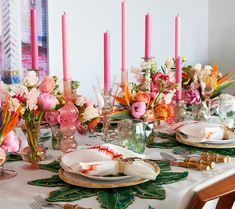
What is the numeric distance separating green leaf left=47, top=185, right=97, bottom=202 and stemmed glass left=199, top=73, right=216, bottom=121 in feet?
2.77

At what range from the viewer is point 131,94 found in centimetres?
145

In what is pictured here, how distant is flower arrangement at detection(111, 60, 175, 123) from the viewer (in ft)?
4.65

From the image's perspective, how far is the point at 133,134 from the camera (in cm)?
132

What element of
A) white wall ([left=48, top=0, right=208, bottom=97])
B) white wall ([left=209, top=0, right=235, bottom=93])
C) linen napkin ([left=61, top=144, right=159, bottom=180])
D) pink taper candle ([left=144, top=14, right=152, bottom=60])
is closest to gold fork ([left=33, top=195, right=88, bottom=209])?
linen napkin ([left=61, top=144, right=159, bottom=180])

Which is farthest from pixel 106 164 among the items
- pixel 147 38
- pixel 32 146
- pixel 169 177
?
pixel 147 38

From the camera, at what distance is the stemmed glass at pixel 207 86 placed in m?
1.74

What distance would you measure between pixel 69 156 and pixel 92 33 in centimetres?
192

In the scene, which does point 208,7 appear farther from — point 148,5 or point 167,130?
point 167,130

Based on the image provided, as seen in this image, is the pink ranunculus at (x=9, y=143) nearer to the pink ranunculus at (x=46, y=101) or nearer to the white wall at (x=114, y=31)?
the pink ranunculus at (x=46, y=101)

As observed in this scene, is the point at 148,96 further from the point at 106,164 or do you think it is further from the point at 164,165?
the point at 106,164

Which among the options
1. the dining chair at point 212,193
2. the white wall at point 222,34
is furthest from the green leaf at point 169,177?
the white wall at point 222,34

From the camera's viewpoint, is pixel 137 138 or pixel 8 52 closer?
pixel 137 138

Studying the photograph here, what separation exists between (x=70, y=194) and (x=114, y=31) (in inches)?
89.1

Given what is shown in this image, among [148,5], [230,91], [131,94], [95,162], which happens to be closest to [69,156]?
[95,162]
